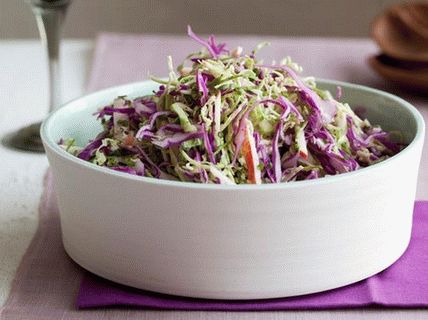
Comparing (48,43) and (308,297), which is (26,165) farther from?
(308,297)

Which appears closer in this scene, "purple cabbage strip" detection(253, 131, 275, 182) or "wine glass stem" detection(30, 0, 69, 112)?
"purple cabbage strip" detection(253, 131, 275, 182)

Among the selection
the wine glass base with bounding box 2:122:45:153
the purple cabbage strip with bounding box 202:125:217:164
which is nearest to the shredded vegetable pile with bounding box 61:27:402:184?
the purple cabbage strip with bounding box 202:125:217:164

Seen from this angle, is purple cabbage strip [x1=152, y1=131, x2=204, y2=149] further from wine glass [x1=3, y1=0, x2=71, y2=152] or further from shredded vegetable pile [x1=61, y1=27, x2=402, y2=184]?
wine glass [x1=3, y1=0, x2=71, y2=152]

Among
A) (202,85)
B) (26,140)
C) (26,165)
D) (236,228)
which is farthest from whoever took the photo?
(26,140)

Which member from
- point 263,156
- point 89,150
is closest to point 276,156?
point 263,156

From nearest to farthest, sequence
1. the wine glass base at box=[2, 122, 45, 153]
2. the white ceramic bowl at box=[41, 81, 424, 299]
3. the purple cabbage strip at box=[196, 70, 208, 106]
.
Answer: the white ceramic bowl at box=[41, 81, 424, 299] < the purple cabbage strip at box=[196, 70, 208, 106] < the wine glass base at box=[2, 122, 45, 153]

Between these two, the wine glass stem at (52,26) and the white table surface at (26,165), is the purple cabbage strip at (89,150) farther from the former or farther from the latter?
the wine glass stem at (52,26)

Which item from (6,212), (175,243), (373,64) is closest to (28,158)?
(6,212)
